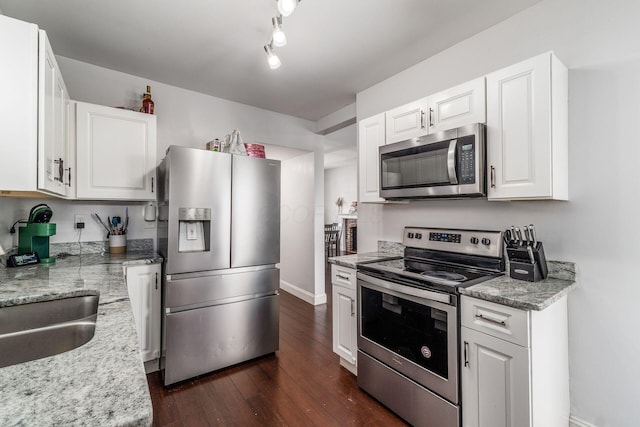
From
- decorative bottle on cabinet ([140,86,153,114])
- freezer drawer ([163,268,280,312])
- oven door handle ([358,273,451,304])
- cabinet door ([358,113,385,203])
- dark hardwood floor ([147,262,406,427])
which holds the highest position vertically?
decorative bottle on cabinet ([140,86,153,114])

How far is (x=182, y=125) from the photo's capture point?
119 inches

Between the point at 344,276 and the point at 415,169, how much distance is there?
3.21 feet

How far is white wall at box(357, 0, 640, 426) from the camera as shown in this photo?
1.49 metres

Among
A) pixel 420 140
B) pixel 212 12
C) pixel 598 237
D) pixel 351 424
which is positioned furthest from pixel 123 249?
pixel 598 237

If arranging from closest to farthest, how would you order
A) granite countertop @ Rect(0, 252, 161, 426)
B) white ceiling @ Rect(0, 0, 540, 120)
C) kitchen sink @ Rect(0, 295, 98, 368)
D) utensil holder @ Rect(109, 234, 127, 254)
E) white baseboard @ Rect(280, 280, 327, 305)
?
granite countertop @ Rect(0, 252, 161, 426) → kitchen sink @ Rect(0, 295, 98, 368) → white ceiling @ Rect(0, 0, 540, 120) → utensil holder @ Rect(109, 234, 127, 254) → white baseboard @ Rect(280, 280, 327, 305)

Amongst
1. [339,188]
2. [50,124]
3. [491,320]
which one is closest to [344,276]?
[491,320]

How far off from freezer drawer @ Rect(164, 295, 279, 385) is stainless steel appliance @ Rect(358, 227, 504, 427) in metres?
0.93

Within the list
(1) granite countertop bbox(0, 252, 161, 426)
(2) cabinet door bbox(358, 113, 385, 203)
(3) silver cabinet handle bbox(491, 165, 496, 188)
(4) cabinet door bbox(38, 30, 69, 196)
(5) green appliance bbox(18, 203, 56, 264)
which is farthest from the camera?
(2) cabinet door bbox(358, 113, 385, 203)

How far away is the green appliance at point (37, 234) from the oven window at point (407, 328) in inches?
90.0

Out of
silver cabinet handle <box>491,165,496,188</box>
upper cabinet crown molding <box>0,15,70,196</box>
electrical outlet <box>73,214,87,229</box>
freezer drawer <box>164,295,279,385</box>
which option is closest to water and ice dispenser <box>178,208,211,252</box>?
freezer drawer <box>164,295,279,385</box>

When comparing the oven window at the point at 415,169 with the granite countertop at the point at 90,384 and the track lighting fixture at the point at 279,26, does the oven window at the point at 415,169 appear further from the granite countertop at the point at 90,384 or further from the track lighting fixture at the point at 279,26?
the granite countertop at the point at 90,384

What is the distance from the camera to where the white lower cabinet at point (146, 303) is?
221 centimetres

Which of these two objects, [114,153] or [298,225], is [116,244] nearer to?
[114,153]

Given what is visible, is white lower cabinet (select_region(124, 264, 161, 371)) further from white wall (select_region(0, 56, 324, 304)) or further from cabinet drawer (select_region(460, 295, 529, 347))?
cabinet drawer (select_region(460, 295, 529, 347))
